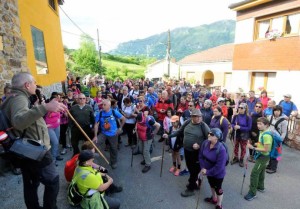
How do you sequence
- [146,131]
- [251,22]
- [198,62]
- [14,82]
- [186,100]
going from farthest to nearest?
[198,62]
[251,22]
[186,100]
[146,131]
[14,82]

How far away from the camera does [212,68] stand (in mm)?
22766

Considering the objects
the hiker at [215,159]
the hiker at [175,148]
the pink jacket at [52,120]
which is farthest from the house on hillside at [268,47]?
the pink jacket at [52,120]

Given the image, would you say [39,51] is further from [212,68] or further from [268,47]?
[212,68]

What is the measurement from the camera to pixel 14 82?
234 cm

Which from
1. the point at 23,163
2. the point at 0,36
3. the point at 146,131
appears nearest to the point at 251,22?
the point at 146,131

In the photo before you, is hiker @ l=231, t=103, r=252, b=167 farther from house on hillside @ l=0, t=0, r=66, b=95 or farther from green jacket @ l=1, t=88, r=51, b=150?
house on hillside @ l=0, t=0, r=66, b=95

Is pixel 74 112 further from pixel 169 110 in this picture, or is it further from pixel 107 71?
pixel 107 71

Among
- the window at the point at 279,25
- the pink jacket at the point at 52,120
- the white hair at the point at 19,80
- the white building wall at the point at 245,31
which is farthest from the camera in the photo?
the white building wall at the point at 245,31

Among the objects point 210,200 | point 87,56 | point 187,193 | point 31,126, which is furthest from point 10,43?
point 87,56

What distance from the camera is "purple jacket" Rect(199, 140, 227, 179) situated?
349cm

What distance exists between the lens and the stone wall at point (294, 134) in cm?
692

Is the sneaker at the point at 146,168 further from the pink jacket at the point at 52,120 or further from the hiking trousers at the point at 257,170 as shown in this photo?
the pink jacket at the point at 52,120

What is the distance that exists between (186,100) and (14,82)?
588cm

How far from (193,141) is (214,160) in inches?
26.6
